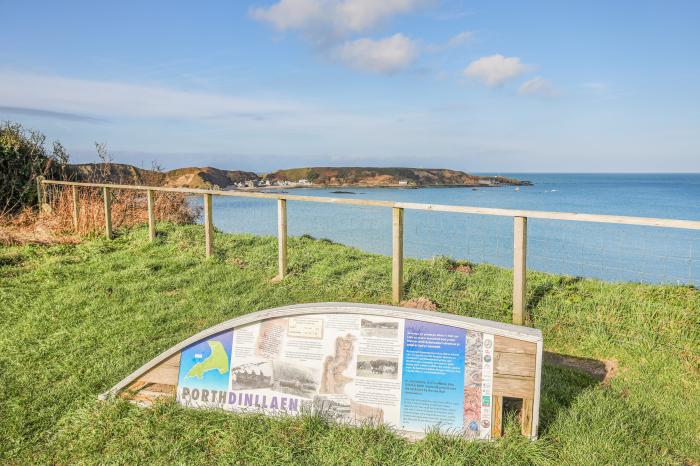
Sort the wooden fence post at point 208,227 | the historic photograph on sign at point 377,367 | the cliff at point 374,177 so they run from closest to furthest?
the historic photograph on sign at point 377,367, the wooden fence post at point 208,227, the cliff at point 374,177

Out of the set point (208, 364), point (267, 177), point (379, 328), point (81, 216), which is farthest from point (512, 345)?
point (267, 177)

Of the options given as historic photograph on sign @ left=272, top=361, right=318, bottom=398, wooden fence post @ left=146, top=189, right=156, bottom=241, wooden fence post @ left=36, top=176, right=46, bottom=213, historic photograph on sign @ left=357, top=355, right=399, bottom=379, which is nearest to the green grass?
historic photograph on sign @ left=272, top=361, right=318, bottom=398

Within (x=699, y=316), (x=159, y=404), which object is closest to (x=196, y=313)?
(x=159, y=404)

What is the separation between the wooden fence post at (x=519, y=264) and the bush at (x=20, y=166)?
47.8 ft

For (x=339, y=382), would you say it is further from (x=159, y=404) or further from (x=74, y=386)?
(x=74, y=386)

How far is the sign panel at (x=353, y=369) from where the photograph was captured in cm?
313

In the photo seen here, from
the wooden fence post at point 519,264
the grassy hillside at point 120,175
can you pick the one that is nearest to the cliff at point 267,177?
the grassy hillside at point 120,175

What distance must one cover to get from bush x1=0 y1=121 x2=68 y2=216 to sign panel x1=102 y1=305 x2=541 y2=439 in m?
13.7

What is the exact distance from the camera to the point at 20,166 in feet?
49.4

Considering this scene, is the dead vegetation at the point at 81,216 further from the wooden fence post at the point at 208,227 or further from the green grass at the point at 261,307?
the wooden fence post at the point at 208,227

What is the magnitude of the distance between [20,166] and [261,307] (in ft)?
42.1

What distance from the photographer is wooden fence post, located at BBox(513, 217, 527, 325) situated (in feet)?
17.6

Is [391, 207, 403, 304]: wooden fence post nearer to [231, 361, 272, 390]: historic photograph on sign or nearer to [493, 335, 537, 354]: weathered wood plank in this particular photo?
[231, 361, 272, 390]: historic photograph on sign

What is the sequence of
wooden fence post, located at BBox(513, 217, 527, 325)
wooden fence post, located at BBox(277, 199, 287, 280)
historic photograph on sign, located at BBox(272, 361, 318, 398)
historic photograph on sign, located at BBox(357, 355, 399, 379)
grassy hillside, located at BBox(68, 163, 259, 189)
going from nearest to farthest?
historic photograph on sign, located at BBox(357, 355, 399, 379) → historic photograph on sign, located at BBox(272, 361, 318, 398) → wooden fence post, located at BBox(513, 217, 527, 325) → wooden fence post, located at BBox(277, 199, 287, 280) → grassy hillside, located at BBox(68, 163, 259, 189)
